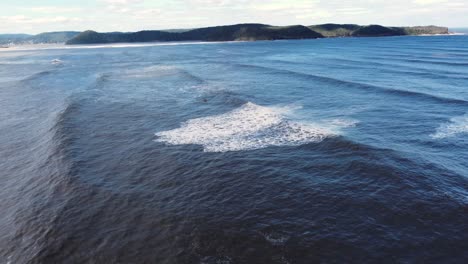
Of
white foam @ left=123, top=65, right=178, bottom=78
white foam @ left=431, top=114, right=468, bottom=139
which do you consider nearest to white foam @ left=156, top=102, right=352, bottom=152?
white foam @ left=431, top=114, right=468, bottom=139

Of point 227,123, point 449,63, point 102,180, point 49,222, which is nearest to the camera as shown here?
point 49,222

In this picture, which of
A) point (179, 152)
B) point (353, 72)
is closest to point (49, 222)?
point (179, 152)

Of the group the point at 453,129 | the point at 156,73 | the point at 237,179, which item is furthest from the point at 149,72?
the point at 453,129

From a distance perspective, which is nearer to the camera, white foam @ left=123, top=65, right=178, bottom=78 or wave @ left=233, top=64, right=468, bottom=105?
wave @ left=233, top=64, right=468, bottom=105

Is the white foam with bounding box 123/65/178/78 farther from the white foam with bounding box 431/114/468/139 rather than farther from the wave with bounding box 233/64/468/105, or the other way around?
the white foam with bounding box 431/114/468/139

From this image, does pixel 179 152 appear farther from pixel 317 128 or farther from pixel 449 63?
pixel 449 63

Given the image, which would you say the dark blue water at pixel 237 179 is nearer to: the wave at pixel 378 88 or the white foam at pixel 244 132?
the white foam at pixel 244 132

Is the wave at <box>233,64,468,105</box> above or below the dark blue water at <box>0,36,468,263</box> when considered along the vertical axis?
above
